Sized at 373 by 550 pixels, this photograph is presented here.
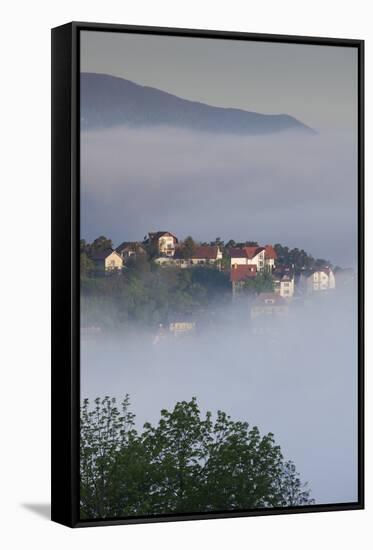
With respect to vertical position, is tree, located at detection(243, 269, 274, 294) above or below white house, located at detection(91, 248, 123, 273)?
below

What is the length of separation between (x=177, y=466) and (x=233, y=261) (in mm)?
1409

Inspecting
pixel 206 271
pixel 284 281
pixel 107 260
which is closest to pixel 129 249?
pixel 107 260

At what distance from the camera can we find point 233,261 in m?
11.3

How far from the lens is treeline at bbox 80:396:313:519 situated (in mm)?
11000

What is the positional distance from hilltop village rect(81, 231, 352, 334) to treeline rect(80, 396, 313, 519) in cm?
68

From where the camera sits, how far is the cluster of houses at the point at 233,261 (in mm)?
11031

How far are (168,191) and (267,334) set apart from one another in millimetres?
1185

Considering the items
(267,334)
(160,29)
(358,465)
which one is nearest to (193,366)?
(267,334)

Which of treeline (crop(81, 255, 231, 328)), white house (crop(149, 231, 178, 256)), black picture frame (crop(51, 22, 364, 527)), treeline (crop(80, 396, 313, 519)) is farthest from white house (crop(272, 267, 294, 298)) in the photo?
black picture frame (crop(51, 22, 364, 527))

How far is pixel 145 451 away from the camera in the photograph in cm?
1114

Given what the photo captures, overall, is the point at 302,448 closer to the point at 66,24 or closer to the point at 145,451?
the point at 145,451

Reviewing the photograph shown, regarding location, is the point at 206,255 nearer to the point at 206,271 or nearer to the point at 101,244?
the point at 206,271

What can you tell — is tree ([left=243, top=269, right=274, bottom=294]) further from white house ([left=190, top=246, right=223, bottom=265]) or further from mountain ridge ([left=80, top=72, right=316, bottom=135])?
mountain ridge ([left=80, top=72, right=316, bottom=135])

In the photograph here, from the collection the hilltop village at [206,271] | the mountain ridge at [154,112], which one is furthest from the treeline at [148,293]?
the mountain ridge at [154,112]
